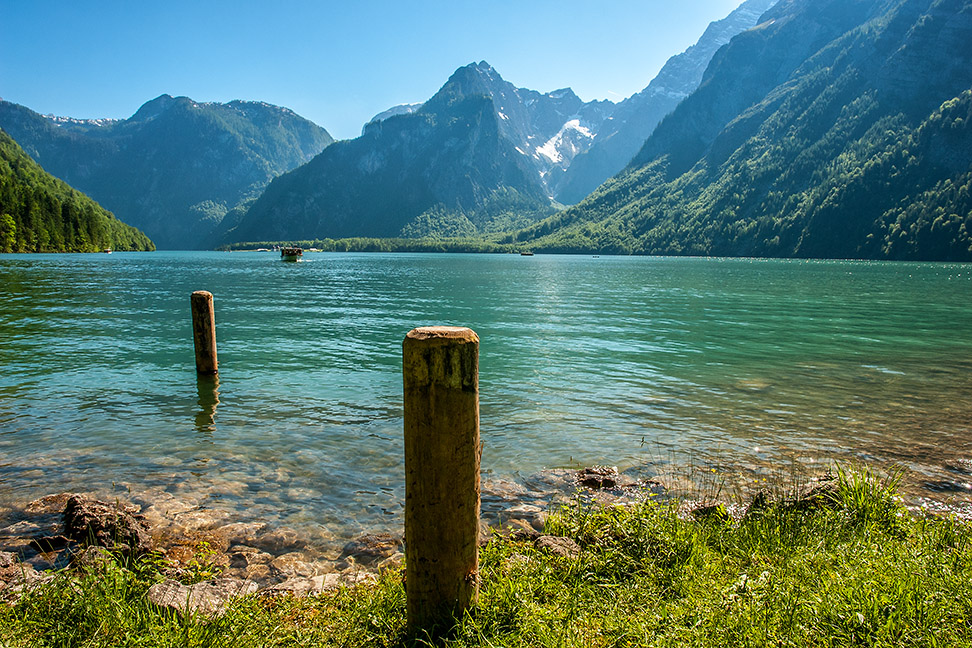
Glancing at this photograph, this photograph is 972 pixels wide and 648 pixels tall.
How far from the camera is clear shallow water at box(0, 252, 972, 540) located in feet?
31.2

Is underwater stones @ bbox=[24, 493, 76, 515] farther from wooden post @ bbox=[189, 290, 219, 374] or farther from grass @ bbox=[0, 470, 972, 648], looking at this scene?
wooden post @ bbox=[189, 290, 219, 374]

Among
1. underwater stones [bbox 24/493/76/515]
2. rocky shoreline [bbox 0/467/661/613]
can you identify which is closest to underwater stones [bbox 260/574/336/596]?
rocky shoreline [bbox 0/467/661/613]

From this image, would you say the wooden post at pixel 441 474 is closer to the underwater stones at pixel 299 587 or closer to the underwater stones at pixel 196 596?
the underwater stones at pixel 299 587

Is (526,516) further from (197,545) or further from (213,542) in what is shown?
(197,545)

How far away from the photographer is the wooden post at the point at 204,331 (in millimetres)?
16281

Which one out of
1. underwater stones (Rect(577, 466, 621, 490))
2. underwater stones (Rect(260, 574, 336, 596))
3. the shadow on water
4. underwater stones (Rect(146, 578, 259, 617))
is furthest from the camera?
the shadow on water

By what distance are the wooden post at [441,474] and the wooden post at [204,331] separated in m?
A: 14.2

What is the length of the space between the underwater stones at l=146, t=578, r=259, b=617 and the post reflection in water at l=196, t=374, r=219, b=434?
7.30m

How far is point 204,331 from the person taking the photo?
16797mm

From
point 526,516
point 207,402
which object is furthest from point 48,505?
point 526,516

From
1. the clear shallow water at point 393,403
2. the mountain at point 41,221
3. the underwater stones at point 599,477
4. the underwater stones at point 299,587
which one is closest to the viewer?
the underwater stones at point 299,587

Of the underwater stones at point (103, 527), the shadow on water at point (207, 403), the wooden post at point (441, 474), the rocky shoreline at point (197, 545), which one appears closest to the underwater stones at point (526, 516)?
the rocky shoreline at point (197, 545)

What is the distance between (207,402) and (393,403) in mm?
4771

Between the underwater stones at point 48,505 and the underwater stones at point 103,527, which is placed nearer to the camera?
the underwater stones at point 103,527
